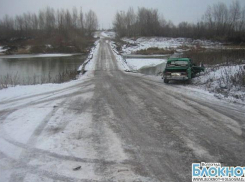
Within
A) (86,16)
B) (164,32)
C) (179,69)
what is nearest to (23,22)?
(86,16)

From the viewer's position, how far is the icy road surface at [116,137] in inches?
203

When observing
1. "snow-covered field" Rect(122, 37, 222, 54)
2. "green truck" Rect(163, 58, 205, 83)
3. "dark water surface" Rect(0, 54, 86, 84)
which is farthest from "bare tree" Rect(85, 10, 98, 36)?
"green truck" Rect(163, 58, 205, 83)

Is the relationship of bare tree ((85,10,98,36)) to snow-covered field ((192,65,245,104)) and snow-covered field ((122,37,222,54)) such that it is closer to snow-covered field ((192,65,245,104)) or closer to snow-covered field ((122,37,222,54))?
snow-covered field ((122,37,222,54))

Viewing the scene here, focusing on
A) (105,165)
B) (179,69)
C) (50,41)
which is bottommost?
(105,165)

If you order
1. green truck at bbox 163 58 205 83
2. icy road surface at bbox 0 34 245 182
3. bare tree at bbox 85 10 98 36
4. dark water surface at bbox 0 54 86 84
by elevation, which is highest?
bare tree at bbox 85 10 98 36

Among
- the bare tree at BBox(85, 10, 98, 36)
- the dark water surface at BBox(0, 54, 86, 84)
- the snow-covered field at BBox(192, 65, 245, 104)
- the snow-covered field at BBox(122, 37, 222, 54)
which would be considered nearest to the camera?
the snow-covered field at BBox(192, 65, 245, 104)

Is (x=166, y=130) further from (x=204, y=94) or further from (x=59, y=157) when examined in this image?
(x=204, y=94)

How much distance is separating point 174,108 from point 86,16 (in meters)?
116

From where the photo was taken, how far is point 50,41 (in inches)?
2980

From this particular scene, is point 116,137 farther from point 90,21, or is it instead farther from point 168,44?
point 90,21

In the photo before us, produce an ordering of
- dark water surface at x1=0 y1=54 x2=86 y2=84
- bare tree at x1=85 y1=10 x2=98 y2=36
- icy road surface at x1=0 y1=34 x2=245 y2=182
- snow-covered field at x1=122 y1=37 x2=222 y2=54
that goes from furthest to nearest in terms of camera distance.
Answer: bare tree at x1=85 y1=10 x2=98 y2=36 → snow-covered field at x1=122 y1=37 x2=222 y2=54 → dark water surface at x1=0 y1=54 x2=86 y2=84 → icy road surface at x1=0 y1=34 x2=245 y2=182

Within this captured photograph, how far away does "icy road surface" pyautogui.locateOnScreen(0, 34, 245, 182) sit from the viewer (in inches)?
203

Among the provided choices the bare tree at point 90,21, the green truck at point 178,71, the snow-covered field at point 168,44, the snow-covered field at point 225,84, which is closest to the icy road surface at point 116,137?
the snow-covered field at point 225,84

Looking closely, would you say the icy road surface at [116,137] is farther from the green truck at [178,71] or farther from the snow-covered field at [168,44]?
the snow-covered field at [168,44]
